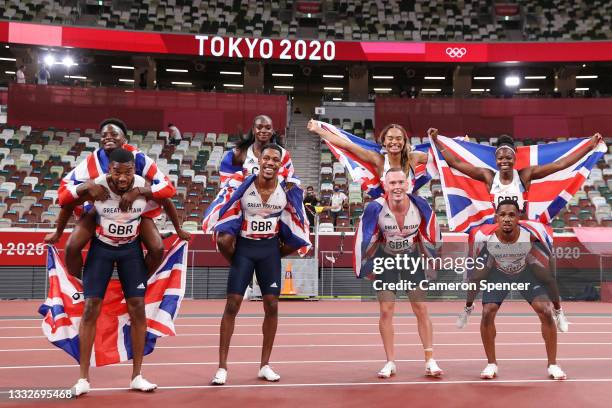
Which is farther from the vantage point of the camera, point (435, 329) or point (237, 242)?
point (435, 329)

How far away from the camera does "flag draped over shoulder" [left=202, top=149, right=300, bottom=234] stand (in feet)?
19.6

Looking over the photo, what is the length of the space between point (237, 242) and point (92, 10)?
103 ft

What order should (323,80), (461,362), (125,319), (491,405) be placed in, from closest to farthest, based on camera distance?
(491,405) < (125,319) < (461,362) < (323,80)

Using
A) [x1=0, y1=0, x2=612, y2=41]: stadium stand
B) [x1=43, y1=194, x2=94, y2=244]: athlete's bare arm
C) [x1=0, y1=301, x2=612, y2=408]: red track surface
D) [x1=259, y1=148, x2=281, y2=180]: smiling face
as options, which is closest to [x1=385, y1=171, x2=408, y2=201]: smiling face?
[x1=259, y1=148, x2=281, y2=180]: smiling face

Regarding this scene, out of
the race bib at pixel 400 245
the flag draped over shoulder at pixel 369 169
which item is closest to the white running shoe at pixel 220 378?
the race bib at pixel 400 245

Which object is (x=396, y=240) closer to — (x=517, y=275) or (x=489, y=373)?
(x=517, y=275)

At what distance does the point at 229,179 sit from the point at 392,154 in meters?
1.63

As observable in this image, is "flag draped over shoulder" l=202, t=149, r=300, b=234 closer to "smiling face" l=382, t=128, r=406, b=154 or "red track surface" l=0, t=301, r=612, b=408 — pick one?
"smiling face" l=382, t=128, r=406, b=154

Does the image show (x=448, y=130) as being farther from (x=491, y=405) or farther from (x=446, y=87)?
(x=491, y=405)

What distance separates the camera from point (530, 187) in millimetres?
6770

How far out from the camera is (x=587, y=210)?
65.6 feet

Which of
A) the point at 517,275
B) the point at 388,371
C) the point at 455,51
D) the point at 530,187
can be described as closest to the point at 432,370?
the point at 388,371

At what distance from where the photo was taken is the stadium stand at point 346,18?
32.8 meters

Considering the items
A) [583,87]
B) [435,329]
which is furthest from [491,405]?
[583,87]
